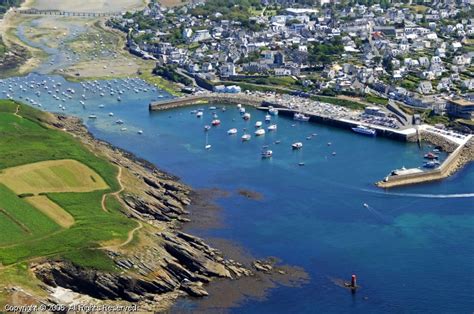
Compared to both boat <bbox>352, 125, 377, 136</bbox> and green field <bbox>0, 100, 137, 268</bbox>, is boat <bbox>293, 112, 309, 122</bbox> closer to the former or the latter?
boat <bbox>352, 125, 377, 136</bbox>

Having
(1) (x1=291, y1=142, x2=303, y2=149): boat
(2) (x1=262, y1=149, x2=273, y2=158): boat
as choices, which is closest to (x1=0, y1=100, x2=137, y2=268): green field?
(2) (x1=262, y1=149, x2=273, y2=158): boat

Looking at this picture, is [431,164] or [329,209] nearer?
[329,209]

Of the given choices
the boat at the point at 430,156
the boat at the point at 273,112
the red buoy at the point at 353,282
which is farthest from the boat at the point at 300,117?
the red buoy at the point at 353,282

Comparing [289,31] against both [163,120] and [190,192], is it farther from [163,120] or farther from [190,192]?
[190,192]

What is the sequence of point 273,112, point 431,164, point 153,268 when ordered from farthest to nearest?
point 273,112, point 431,164, point 153,268

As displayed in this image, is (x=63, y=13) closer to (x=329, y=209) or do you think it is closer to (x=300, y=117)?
(x=300, y=117)

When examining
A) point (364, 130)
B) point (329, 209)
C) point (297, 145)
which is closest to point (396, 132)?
point (364, 130)

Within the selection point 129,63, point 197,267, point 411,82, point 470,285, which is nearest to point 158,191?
point 197,267
